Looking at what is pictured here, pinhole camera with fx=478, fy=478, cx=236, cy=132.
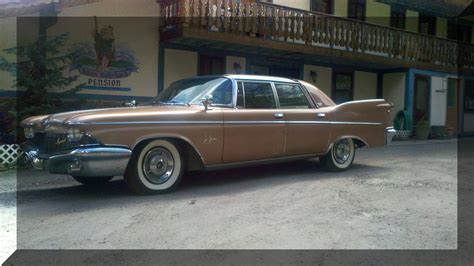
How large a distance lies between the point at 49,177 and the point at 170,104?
2.58 meters

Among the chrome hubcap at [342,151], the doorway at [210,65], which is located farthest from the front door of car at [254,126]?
the doorway at [210,65]

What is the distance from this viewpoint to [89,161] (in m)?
5.55

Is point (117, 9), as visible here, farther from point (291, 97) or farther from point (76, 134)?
point (76, 134)

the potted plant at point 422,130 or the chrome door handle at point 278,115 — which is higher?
the chrome door handle at point 278,115

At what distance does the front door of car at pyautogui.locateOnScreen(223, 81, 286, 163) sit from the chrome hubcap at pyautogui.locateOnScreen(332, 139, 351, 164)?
1.32 metres

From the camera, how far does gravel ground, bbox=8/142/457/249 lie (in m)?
4.55

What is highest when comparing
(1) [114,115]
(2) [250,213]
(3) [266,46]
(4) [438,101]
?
(3) [266,46]

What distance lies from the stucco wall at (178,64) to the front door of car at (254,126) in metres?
6.67

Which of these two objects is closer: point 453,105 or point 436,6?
point 436,6

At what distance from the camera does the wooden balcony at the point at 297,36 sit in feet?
40.3

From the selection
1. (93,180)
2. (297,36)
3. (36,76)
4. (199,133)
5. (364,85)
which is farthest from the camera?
(364,85)

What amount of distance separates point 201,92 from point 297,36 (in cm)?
808

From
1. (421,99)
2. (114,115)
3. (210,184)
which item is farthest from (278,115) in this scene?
(421,99)

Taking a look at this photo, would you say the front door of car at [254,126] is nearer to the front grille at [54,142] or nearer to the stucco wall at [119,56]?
the front grille at [54,142]
